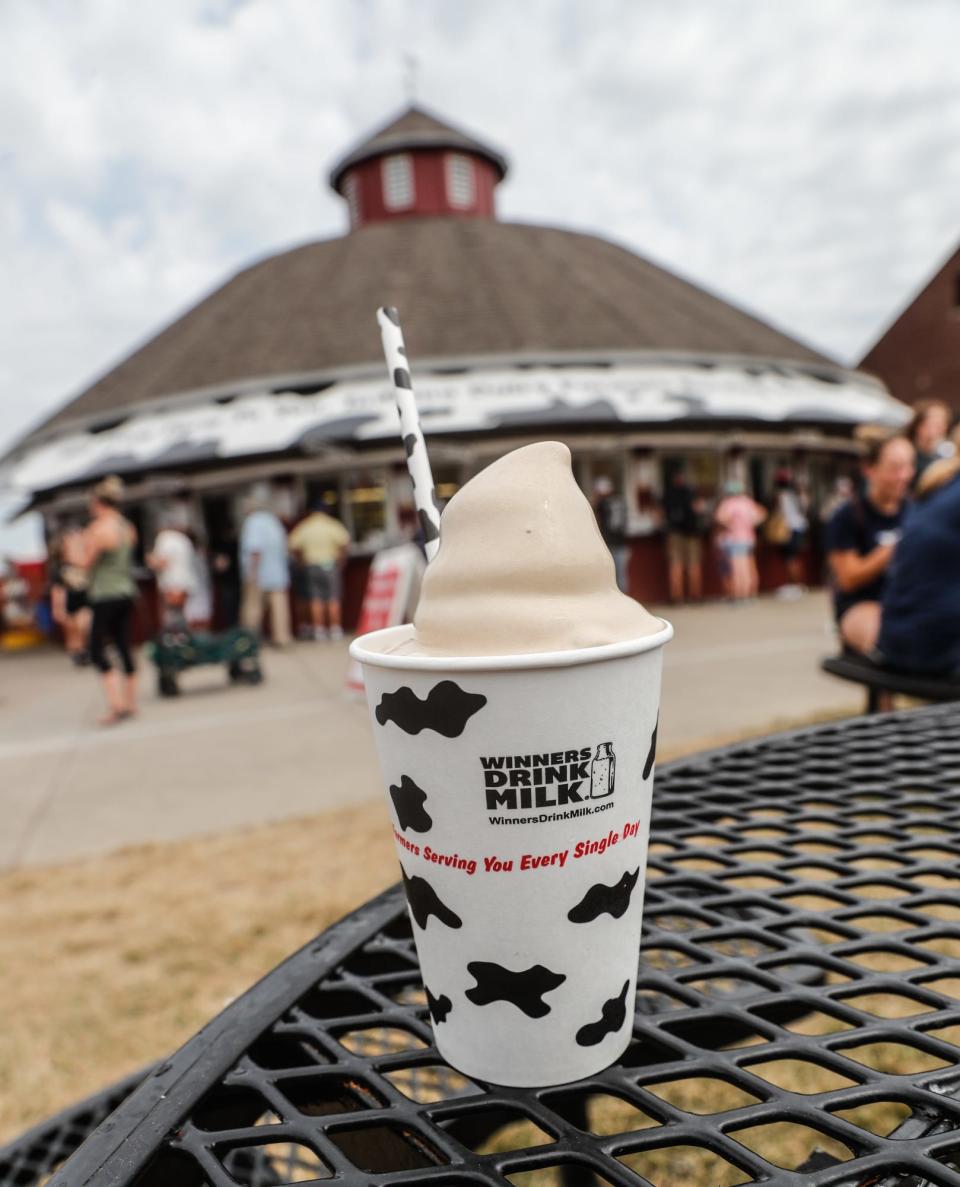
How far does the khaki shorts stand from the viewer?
42.5 ft

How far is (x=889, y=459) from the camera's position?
14.0ft

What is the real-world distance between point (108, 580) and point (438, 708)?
6.57 m

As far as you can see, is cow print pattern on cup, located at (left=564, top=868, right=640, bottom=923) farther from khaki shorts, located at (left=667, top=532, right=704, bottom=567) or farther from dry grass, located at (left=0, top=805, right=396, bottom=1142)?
khaki shorts, located at (left=667, top=532, right=704, bottom=567)

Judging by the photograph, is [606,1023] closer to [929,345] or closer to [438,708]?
[438,708]

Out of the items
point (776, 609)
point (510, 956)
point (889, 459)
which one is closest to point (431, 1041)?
point (510, 956)

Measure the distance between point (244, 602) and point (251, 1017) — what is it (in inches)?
480

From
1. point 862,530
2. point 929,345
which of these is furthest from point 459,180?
point 862,530

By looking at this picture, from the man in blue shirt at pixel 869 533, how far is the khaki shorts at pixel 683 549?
8.47 m

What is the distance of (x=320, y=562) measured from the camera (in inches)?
432

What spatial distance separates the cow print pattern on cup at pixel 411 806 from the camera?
0.78 metres

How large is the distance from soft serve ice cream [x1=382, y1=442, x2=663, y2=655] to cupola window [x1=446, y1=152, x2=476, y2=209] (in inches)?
815

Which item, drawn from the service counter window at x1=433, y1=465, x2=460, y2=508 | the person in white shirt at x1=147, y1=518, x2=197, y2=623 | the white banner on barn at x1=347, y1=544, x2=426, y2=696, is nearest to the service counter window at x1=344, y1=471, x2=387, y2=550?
the service counter window at x1=433, y1=465, x2=460, y2=508

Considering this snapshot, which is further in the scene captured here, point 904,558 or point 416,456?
point 904,558

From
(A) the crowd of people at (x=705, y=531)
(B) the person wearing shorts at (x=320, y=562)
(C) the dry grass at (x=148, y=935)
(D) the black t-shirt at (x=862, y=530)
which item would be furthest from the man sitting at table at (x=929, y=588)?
(B) the person wearing shorts at (x=320, y=562)
